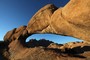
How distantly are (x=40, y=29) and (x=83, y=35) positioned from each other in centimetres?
840

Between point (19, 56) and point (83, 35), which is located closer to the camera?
point (83, 35)

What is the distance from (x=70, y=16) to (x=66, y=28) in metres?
3.17

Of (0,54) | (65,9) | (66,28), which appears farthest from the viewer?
(0,54)

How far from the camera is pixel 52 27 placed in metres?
28.3

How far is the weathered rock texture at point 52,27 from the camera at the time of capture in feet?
71.5

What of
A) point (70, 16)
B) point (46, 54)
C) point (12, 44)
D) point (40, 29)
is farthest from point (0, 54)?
point (70, 16)

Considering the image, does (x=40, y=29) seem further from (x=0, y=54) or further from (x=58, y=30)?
(x=0, y=54)

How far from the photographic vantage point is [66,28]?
84.0 feet

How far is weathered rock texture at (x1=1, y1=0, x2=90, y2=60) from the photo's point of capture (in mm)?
21797

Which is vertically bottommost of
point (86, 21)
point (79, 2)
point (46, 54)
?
point (46, 54)

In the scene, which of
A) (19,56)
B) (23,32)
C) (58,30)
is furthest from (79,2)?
(23,32)

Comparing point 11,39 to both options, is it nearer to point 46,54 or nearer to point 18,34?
point 18,34

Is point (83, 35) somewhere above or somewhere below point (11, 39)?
below

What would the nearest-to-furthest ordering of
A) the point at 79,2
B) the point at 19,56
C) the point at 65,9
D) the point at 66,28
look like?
1. the point at 79,2
2. the point at 65,9
3. the point at 66,28
4. the point at 19,56
